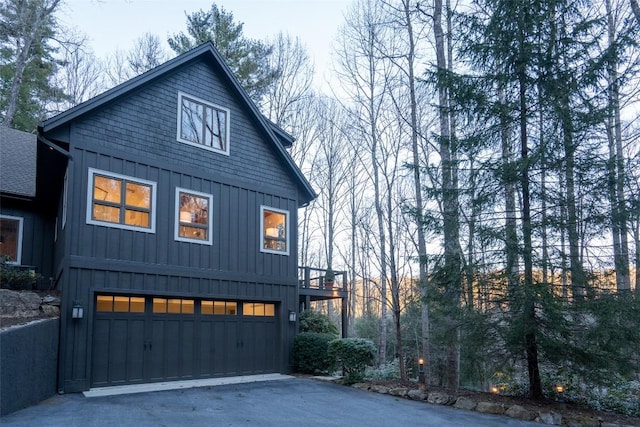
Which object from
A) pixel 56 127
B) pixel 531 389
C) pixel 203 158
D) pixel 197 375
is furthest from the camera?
pixel 203 158

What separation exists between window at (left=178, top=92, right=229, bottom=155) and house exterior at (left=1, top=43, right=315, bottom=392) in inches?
1.2

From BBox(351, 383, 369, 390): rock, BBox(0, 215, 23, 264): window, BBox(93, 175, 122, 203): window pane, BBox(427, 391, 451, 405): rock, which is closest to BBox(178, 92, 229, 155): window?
BBox(93, 175, 122, 203): window pane

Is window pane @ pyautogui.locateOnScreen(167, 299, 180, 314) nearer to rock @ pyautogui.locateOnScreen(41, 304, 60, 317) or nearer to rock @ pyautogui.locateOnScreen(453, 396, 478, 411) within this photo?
rock @ pyautogui.locateOnScreen(41, 304, 60, 317)

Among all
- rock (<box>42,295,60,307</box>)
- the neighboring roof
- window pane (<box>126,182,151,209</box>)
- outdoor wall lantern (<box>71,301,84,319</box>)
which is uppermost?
the neighboring roof

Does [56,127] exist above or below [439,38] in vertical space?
below

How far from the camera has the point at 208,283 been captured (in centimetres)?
1175

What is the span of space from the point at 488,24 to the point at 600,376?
6397mm

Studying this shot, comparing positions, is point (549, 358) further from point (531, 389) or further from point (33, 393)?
point (33, 393)

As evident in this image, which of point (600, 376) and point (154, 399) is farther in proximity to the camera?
point (154, 399)

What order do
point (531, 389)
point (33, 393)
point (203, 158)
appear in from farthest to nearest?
point (203, 158), point (531, 389), point (33, 393)

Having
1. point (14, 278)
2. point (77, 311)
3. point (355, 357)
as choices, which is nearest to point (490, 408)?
point (355, 357)

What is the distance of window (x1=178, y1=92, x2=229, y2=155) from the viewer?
39.3ft

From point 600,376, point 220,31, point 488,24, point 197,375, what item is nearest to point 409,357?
point 197,375

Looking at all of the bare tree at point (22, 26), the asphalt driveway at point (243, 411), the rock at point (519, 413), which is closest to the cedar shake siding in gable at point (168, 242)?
the asphalt driveway at point (243, 411)
